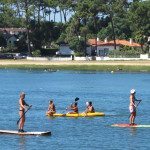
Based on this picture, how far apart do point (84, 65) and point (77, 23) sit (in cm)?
2255

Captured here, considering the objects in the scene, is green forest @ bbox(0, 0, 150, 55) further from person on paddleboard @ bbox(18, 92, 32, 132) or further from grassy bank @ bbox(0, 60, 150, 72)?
person on paddleboard @ bbox(18, 92, 32, 132)

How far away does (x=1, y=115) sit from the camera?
2154 inches

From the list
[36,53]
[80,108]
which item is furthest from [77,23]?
[80,108]

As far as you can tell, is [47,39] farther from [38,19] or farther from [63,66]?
[63,66]

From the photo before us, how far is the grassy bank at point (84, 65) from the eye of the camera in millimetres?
124875

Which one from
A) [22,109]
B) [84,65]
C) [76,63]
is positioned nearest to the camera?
[22,109]

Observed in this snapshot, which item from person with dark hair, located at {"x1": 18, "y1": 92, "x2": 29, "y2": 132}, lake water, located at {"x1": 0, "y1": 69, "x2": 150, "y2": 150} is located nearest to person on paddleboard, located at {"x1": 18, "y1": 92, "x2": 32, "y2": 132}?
person with dark hair, located at {"x1": 18, "y1": 92, "x2": 29, "y2": 132}

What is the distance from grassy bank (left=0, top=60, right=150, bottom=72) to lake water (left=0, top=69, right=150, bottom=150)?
6987mm

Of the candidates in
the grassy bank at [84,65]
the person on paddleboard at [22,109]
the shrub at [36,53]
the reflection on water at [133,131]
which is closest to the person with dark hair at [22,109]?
the person on paddleboard at [22,109]

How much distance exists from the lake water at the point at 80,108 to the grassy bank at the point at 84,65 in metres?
6.99

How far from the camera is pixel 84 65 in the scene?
130m

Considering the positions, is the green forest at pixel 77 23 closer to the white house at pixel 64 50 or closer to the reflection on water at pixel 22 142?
the white house at pixel 64 50

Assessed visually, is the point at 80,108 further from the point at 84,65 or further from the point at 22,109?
the point at 84,65

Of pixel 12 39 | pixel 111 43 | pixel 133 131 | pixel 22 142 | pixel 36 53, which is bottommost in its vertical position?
pixel 133 131
